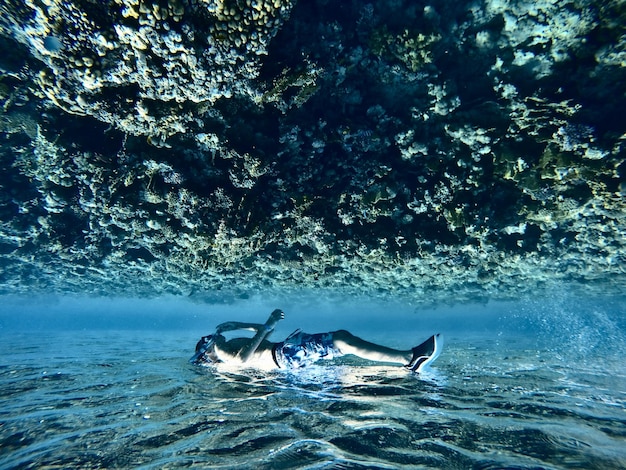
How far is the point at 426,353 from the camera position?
5.32 meters

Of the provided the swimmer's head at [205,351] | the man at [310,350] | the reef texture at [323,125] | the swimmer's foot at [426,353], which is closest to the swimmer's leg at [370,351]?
the man at [310,350]

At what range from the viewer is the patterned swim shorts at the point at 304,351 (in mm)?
5898

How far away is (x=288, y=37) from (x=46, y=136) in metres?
5.66

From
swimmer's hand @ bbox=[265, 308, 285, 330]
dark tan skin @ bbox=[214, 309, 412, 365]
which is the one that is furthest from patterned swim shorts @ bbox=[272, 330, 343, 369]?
swimmer's hand @ bbox=[265, 308, 285, 330]

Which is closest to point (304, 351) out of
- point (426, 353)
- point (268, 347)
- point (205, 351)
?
point (268, 347)

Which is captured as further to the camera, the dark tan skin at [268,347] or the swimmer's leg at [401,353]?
the dark tan skin at [268,347]

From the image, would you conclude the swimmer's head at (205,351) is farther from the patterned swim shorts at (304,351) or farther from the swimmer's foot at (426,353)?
the swimmer's foot at (426,353)

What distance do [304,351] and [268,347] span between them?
87cm

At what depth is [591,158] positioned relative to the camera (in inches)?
231

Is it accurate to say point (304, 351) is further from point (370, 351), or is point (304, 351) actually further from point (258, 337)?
point (370, 351)

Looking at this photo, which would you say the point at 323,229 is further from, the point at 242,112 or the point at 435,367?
the point at 435,367

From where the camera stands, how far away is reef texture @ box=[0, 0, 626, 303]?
15.0 ft

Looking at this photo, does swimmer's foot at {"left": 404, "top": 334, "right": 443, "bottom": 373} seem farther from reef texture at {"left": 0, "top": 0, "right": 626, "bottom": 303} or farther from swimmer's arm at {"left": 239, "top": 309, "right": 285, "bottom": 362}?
reef texture at {"left": 0, "top": 0, "right": 626, "bottom": 303}

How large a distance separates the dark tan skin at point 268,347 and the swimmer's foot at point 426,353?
119 mm
